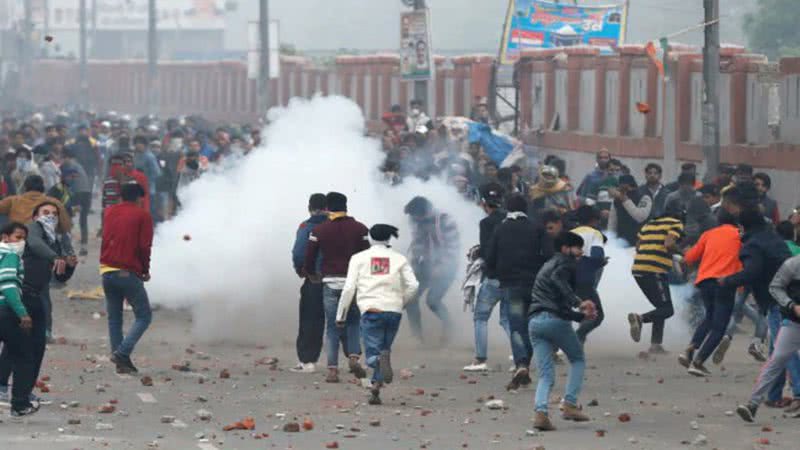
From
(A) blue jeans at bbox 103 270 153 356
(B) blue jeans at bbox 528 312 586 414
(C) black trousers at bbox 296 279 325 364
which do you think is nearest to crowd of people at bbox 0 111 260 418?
(A) blue jeans at bbox 103 270 153 356

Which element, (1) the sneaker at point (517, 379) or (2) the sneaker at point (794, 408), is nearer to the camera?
(2) the sneaker at point (794, 408)

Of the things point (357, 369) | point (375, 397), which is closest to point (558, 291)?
point (375, 397)

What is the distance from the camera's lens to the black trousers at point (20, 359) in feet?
43.8

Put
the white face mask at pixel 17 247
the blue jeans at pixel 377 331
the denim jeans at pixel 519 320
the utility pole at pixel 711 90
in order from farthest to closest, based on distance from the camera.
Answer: the utility pole at pixel 711 90 < the denim jeans at pixel 519 320 < the blue jeans at pixel 377 331 < the white face mask at pixel 17 247

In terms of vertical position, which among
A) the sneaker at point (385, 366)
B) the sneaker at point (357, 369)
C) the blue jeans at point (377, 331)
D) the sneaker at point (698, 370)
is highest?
the blue jeans at point (377, 331)

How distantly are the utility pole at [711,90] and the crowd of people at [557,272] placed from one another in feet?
6.58

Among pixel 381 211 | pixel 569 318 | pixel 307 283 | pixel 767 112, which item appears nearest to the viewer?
pixel 569 318

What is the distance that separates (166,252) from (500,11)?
50812 millimetres

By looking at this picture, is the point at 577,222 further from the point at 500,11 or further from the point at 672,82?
the point at 500,11

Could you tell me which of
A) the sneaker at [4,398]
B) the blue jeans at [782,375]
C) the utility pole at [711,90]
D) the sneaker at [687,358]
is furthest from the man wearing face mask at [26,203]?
the utility pole at [711,90]

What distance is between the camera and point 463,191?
67.3ft

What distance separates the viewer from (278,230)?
19.2 m

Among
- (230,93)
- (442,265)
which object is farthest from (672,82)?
(230,93)

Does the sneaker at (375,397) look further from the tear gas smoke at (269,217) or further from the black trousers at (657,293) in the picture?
the tear gas smoke at (269,217)
